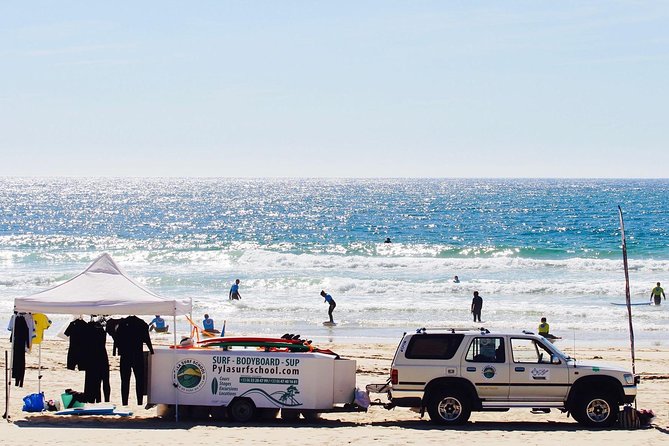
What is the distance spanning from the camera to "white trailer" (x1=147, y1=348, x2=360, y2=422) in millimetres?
14328

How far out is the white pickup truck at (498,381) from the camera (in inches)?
556

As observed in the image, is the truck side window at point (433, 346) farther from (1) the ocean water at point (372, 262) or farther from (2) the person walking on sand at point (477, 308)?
(2) the person walking on sand at point (477, 308)

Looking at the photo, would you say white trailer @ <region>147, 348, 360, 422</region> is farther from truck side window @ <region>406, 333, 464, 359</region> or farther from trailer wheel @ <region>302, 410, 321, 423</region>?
truck side window @ <region>406, 333, 464, 359</region>

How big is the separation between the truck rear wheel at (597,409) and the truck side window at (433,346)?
2.00 metres

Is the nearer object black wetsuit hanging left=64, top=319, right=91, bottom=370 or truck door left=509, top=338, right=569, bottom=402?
truck door left=509, top=338, right=569, bottom=402

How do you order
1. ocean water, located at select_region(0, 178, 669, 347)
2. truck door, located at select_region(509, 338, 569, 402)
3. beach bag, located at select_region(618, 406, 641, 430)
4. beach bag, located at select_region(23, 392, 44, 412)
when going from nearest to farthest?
beach bag, located at select_region(618, 406, 641, 430)
truck door, located at select_region(509, 338, 569, 402)
beach bag, located at select_region(23, 392, 44, 412)
ocean water, located at select_region(0, 178, 669, 347)

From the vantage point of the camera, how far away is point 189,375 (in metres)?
14.5

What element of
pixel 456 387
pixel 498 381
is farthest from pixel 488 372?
pixel 456 387

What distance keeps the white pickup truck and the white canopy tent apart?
366 centimetres

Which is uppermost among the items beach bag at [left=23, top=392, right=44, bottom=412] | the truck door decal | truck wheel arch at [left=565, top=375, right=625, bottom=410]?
Result: the truck door decal

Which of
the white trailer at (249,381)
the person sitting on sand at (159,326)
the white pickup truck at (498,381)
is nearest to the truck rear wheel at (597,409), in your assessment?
the white pickup truck at (498,381)

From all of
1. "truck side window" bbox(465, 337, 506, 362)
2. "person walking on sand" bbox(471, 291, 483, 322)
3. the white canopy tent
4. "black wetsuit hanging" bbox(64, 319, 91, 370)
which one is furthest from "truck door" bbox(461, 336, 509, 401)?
"person walking on sand" bbox(471, 291, 483, 322)

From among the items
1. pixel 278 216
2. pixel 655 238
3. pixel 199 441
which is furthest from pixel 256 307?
pixel 278 216

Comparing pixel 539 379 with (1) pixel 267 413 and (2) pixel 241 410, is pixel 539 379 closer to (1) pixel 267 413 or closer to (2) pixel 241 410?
(1) pixel 267 413
